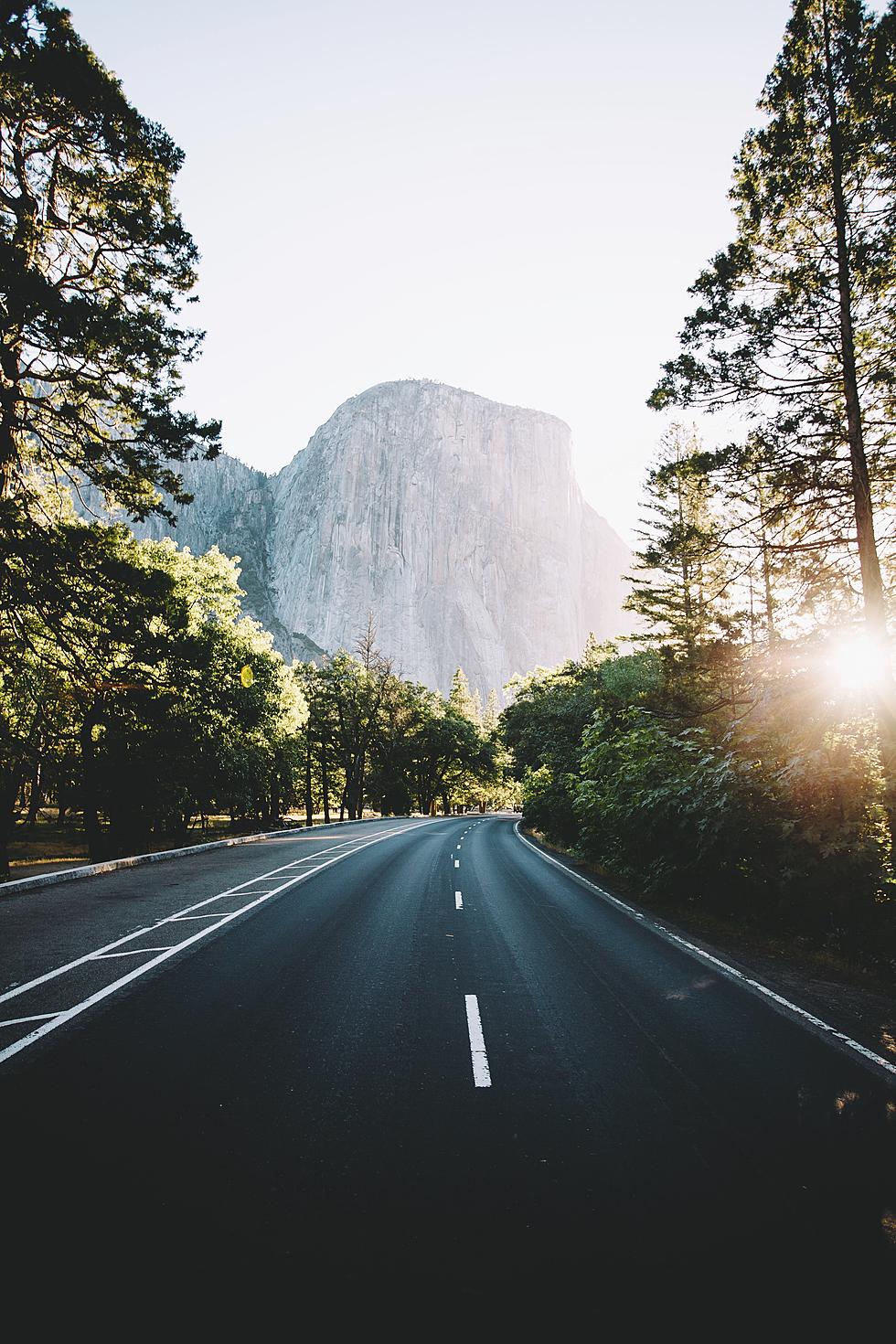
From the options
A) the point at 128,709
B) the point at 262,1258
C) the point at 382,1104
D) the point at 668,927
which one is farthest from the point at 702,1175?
the point at 128,709

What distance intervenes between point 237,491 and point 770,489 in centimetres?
18228

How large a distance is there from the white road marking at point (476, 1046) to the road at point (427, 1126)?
3 cm

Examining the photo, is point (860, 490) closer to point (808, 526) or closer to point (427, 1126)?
point (808, 526)

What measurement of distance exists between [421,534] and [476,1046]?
5652 inches

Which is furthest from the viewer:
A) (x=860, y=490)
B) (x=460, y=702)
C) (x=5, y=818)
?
(x=460, y=702)

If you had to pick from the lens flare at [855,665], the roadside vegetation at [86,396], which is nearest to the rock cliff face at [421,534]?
the roadside vegetation at [86,396]

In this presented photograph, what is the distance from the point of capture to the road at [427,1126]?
9.97 ft

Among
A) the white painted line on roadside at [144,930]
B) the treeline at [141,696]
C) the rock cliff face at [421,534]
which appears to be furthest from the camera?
the rock cliff face at [421,534]

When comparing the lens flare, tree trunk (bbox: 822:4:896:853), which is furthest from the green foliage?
the lens flare

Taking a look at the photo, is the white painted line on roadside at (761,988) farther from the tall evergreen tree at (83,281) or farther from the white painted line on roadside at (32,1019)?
the tall evergreen tree at (83,281)

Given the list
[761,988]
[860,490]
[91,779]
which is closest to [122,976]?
[761,988]

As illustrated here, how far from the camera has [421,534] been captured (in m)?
145

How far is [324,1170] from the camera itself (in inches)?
144

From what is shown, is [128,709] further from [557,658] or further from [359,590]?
[557,658]
